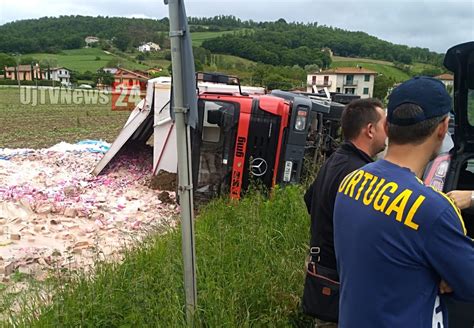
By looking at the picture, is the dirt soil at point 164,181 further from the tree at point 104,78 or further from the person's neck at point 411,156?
the tree at point 104,78

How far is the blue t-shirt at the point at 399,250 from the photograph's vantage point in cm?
134

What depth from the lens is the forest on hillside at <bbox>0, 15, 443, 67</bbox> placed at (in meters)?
57.4

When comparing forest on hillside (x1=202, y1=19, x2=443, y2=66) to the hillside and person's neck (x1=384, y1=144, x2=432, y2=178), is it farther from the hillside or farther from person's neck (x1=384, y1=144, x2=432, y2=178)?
person's neck (x1=384, y1=144, x2=432, y2=178)

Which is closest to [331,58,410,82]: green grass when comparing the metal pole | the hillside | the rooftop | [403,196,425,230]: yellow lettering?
the hillside

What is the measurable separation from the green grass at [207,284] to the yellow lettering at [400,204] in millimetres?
A: 1595

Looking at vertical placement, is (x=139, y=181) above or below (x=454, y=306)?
below

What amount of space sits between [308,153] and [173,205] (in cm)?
208

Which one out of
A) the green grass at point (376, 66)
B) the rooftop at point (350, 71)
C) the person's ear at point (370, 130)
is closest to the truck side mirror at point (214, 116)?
the person's ear at point (370, 130)

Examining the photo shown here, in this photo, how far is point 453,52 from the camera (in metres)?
2.76

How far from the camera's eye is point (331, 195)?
2324 mm

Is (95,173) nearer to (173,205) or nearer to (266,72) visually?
(173,205)

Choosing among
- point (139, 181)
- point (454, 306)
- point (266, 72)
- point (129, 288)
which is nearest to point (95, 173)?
point (139, 181)

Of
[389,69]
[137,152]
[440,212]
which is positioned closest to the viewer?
[440,212]

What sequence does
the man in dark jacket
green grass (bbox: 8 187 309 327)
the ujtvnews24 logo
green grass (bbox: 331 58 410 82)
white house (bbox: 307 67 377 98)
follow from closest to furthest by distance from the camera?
the man in dark jacket → green grass (bbox: 8 187 309 327) → the ujtvnews24 logo → white house (bbox: 307 67 377 98) → green grass (bbox: 331 58 410 82)
